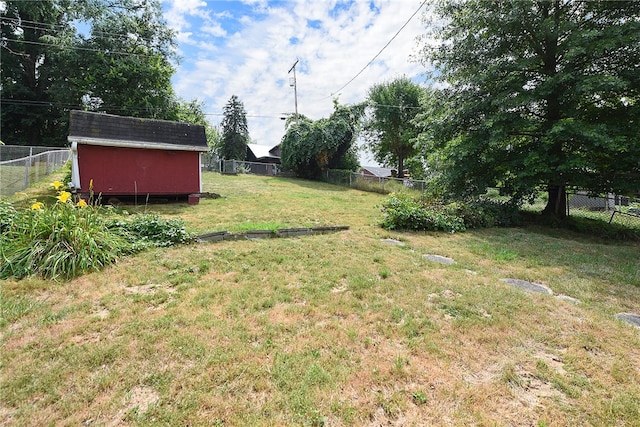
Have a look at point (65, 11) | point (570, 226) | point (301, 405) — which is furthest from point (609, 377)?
point (65, 11)

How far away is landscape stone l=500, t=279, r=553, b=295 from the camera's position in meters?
3.58

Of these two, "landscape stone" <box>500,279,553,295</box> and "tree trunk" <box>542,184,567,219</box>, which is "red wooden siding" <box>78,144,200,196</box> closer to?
"landscape stone" <box>500,279,553,295</box>

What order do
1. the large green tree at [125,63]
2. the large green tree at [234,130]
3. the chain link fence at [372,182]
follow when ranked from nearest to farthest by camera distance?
the chain link fence at [372,182], the large green tree at [125,63], the large green tree at [234,130]

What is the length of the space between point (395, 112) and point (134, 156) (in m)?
20.2

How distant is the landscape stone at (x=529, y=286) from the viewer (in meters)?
3.58

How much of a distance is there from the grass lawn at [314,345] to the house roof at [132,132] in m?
5.86

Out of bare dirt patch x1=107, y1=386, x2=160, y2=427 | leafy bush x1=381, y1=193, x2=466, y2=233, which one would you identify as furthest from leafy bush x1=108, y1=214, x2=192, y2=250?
leafy bush x1=381, y1=193, x2=466, y2=233

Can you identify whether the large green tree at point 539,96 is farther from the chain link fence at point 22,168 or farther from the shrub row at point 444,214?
the chain link fence at point 22,168

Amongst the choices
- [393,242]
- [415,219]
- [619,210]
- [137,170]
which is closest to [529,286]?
[393,242]

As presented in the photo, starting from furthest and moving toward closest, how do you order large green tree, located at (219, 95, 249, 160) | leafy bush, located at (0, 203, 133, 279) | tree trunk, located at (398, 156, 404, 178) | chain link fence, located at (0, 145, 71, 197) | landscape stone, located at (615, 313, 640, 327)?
large green tree, located at (219, 95, 249, 160), tree trunk, located at (398, 156, 404, 178), chain link fence, located at (0, 145, 71, 197), leafy bush, located at (0, 203, 133, 279), landscape stone, located at (615, 313, 640, 327)

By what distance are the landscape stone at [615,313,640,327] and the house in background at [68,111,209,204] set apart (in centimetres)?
985

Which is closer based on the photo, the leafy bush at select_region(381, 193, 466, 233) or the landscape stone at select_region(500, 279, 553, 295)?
the landscape stone at select_region(500, 279, 553, 295)

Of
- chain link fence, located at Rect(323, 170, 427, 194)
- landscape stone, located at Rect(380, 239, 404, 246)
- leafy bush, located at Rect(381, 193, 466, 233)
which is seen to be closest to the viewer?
landscape stone, located at Rect(380, 239, 404, 246)

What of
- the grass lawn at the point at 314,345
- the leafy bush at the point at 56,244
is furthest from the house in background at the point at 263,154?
the grass lawn at the point at 314,345
